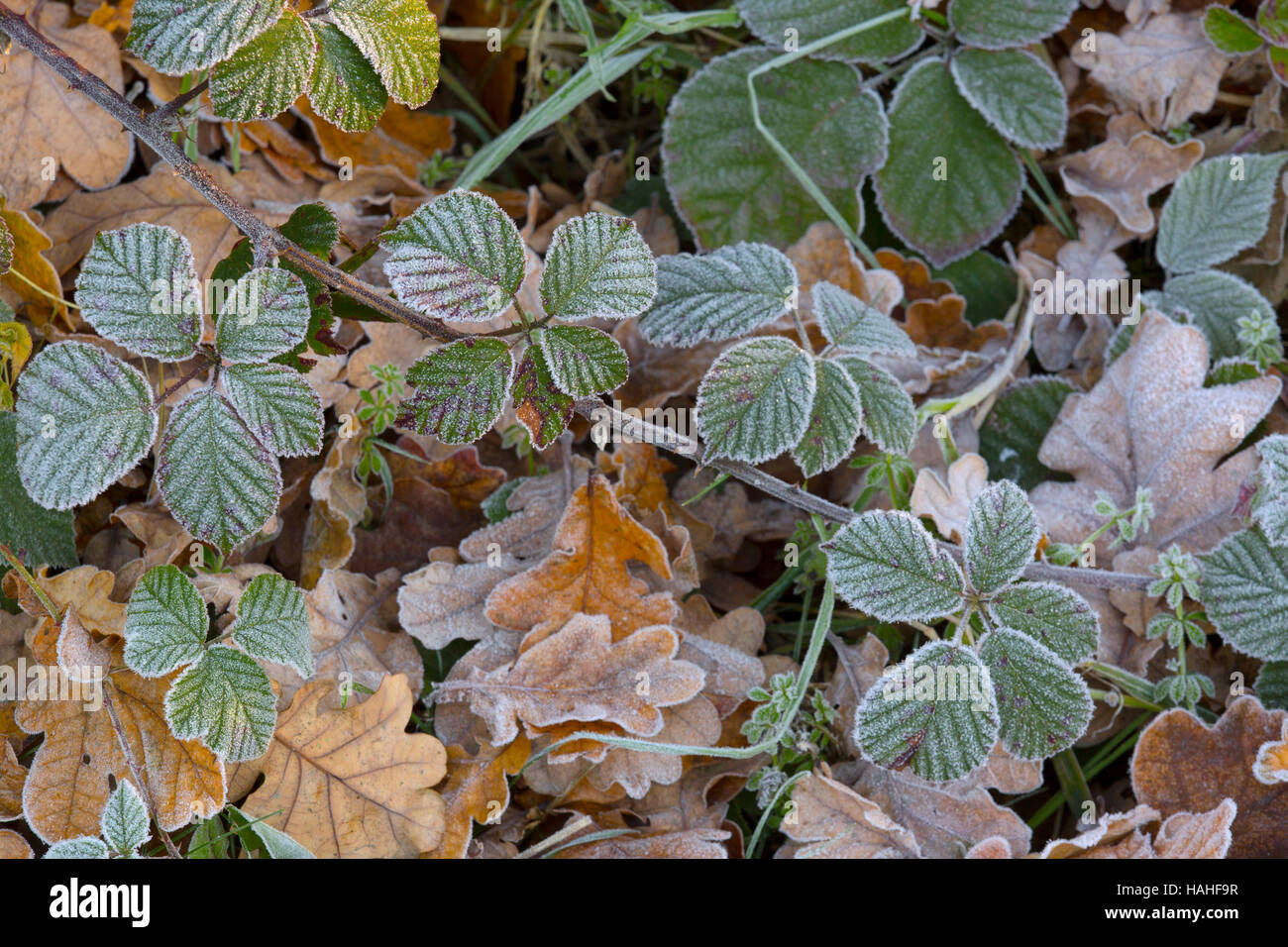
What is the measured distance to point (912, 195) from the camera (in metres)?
1.95

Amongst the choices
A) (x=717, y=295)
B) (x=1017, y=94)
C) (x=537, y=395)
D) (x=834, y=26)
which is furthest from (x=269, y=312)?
(x=1017, y=94)

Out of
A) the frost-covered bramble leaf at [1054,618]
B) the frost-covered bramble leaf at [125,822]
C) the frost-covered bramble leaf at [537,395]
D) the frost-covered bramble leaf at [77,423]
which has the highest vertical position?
the frost-covered bramble leaf at [537,395]

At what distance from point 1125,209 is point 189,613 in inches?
69.9

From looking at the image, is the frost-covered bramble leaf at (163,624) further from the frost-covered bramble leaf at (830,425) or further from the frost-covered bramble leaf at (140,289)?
the frost-covered bramble leaf at (830,425)

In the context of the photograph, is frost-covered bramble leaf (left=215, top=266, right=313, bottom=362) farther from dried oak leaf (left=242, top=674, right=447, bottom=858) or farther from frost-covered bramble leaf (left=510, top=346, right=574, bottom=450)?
dried oak leaf (left=242, top=674, right=447, bottom=858)

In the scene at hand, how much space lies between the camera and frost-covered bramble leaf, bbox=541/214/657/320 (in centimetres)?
129

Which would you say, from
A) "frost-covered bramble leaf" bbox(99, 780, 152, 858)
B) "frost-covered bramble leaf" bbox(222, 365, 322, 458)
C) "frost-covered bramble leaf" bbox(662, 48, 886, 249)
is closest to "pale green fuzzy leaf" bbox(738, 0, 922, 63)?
"frost-covered bramble leaf" bbox(662, 48, 886, 249)

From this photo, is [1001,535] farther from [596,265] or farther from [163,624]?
[163,624]

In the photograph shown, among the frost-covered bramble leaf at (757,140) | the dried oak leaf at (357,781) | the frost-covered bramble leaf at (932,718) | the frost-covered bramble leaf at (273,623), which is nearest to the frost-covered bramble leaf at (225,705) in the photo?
the frost-covered bramble leaf at (273,623)

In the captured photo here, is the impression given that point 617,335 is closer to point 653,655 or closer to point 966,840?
point 653,655

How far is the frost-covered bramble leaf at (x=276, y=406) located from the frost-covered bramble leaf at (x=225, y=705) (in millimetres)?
309

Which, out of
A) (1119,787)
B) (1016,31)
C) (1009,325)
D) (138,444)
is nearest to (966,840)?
(1119,787)

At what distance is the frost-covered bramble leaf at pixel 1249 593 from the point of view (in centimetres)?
148

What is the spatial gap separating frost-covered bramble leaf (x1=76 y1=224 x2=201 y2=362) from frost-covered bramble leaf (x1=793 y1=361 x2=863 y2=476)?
2.65 feet
